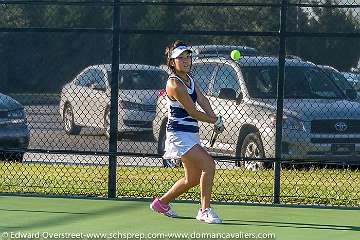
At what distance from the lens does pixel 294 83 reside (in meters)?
Result: 11.6

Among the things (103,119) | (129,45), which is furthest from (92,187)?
(129,45)

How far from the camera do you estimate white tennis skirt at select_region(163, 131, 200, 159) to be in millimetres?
9438

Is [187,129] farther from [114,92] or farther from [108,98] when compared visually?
[108,98]

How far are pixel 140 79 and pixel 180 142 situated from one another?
2310 millimetres

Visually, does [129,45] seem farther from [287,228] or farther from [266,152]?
[287,228]

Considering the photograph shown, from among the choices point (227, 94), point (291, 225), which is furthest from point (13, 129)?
point (291, 225)

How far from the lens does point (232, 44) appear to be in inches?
451

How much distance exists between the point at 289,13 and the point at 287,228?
2.94 m

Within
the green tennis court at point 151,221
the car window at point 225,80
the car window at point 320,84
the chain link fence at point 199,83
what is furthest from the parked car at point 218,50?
the green tennis court at point 151,221

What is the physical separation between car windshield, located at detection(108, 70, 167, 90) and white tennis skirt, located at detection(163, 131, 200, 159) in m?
2.13

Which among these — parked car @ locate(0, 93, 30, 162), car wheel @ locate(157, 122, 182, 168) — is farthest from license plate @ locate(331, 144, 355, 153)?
parked car @ locate(0, 93, 30, 162)

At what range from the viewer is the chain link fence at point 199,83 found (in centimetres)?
1124

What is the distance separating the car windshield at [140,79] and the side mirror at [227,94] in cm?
76

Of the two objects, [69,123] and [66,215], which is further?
[69,123]
